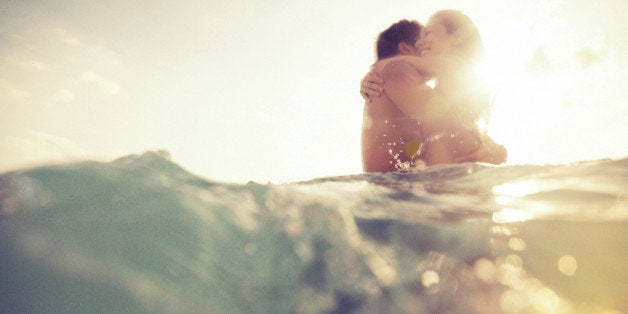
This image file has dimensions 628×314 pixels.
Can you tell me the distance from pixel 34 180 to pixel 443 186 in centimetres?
218

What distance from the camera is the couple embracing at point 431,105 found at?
4.09 meters

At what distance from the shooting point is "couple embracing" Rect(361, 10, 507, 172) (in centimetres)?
409

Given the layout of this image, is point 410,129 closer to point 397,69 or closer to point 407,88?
point 407,88

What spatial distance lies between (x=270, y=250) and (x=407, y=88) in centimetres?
326

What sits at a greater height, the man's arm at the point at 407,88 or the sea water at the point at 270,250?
the man's arm at the point at 407,88

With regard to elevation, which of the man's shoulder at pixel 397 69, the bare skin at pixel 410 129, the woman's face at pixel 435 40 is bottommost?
the bare skin at pixel 410 129

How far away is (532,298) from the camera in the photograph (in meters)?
1.28

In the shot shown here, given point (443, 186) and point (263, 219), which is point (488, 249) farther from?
point (443, 186)

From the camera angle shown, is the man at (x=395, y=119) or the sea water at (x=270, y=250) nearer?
the sea water at (x=270, y=250)

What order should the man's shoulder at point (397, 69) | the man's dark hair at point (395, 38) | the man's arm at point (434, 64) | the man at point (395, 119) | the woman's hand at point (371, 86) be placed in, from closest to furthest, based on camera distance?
the man at point (395, 119) < the man's shoulder at point (397, 69) < the man's arm at point (434, 64) < the woman's hand at point (371, 86) < the man's dark hair at point (395, 38)

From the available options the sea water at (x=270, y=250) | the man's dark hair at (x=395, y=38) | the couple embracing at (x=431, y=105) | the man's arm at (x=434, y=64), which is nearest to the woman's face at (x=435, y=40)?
the couple embracing at (x=431, y=105)

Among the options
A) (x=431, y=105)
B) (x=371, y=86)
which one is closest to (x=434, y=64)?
(x=431, y=105)

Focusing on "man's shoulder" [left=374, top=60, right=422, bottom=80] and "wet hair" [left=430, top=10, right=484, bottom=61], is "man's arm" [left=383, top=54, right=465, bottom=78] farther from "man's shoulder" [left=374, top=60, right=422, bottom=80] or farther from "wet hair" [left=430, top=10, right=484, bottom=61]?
"wet hair" [left=430, top=10, right=484, bottom=61]

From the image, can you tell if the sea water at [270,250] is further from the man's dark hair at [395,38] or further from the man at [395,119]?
the man's dark hair at [395,38]
